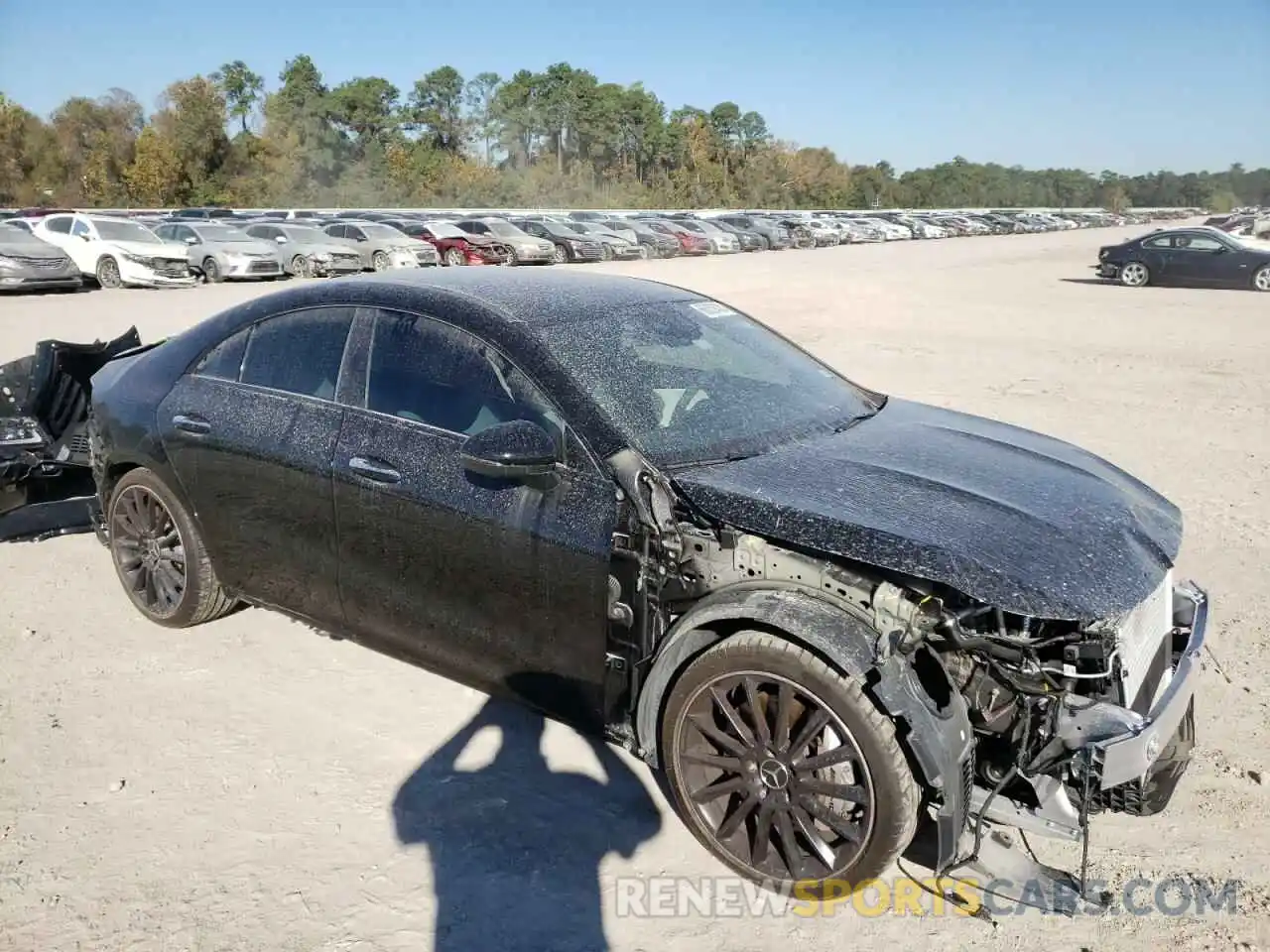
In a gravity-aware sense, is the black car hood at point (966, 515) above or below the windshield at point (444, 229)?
below

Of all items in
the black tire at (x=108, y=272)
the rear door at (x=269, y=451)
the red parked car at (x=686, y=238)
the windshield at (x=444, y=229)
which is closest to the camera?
the rear door at (x=269, y=451)

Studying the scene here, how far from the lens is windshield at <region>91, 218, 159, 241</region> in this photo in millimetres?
21609

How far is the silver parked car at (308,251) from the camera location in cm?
2466

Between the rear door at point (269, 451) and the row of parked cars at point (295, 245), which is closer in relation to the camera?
the rear door at point (269, 451)

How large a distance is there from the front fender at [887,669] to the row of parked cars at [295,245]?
16739 mm

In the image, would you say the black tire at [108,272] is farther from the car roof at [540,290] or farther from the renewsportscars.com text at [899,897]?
the renewsportscars.com text at [899,897]

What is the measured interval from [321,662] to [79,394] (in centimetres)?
304

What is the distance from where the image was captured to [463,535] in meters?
3.29

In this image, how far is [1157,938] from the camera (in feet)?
8.84

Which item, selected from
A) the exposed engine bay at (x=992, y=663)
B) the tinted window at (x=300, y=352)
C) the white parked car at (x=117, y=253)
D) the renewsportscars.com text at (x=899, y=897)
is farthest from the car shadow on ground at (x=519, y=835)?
the white parked car at (x=117, y=253)

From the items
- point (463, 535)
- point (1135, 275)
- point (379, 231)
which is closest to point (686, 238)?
point (379, 231)

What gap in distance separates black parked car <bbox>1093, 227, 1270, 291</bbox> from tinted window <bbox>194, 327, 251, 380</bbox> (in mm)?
23906

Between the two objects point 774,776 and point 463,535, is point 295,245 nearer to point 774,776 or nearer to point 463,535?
point 463,535

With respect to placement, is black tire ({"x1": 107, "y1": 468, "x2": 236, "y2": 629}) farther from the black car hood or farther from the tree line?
the tree line
